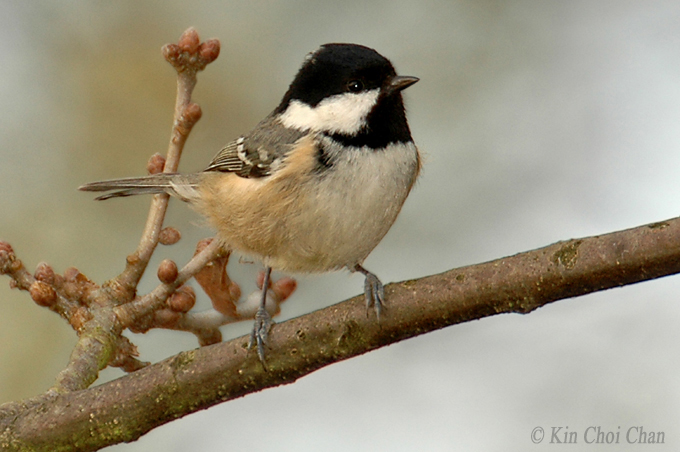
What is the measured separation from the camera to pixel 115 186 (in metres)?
3.02

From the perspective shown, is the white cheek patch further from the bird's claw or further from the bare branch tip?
the bird's claw

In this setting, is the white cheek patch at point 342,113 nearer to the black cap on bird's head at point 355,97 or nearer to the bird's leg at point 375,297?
the black cap on bird's head at point 355,97

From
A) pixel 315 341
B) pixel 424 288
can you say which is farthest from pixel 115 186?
pixel 424 288

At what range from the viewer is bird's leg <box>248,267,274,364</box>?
204cm

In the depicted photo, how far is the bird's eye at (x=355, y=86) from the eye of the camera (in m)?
2.70

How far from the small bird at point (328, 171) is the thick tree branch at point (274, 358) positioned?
38 cm

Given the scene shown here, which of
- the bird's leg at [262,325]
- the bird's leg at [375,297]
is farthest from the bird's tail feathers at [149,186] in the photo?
the bird's leg at [375,297]

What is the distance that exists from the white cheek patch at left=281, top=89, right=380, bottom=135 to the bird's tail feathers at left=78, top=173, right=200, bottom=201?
2.07 feet

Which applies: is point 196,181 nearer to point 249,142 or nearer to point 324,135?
point 249,142

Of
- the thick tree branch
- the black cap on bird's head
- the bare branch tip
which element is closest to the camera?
the thick tree branch

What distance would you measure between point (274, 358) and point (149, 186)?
124 cm

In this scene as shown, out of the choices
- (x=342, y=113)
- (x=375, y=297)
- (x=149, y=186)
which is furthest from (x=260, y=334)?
(x=149, y=186)

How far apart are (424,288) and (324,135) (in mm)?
879

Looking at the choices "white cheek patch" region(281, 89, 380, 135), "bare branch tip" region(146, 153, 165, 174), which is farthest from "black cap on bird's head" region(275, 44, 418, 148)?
"bare branch tip" region(146, 153, 165, 174)
